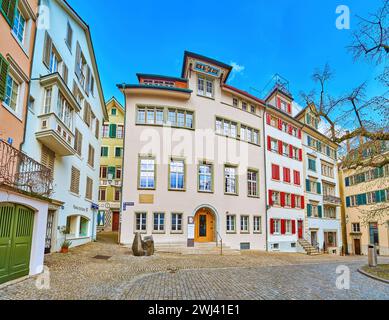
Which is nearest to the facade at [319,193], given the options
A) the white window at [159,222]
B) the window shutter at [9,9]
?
the white window at [159,222]

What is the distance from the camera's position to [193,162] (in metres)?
22.5

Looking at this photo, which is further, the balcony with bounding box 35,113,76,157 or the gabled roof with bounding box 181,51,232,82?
the gabled roof with bounding box 181,51,232,82

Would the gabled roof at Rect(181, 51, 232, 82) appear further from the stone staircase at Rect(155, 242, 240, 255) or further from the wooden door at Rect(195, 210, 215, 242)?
the stone staircase at Rect(155, 242, 240, 255)

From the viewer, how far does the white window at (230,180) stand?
24.1 m

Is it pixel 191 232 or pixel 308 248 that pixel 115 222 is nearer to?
pixel 191 232

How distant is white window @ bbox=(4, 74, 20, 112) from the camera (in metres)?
10.9

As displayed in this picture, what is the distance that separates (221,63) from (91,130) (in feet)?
40.1

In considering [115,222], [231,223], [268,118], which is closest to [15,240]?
[231,223]

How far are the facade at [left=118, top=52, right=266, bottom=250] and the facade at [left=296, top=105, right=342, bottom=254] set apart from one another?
9.65 meters

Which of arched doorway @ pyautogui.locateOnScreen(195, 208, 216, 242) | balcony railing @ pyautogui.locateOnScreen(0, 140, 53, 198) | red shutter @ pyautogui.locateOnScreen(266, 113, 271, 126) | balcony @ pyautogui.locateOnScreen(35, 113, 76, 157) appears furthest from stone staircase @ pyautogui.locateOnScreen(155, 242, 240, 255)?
red shutter @ pyautogui.locateOnScreen(266, 113, 271, 126)

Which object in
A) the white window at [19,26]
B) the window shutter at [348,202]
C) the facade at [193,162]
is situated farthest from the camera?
the window shutter at [348,202]

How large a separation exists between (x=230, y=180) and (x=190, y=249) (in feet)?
24.5

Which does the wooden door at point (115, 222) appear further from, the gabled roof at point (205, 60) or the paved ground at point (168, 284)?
the paved ground at point (168, 284)

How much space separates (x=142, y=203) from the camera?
20.6m
